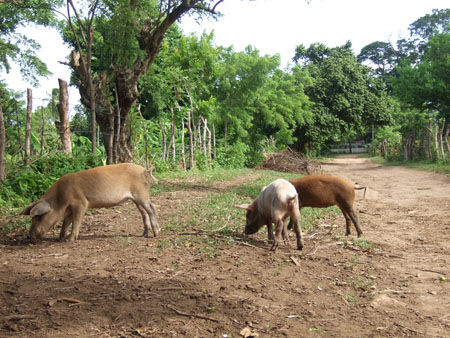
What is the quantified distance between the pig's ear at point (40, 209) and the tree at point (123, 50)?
15.8ft

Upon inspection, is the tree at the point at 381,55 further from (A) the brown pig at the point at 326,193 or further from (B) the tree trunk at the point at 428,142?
(A) the brown pig at the point at 326,193

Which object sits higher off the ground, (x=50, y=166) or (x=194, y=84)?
(x=194, y=84)

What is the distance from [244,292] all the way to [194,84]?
46.9 feet

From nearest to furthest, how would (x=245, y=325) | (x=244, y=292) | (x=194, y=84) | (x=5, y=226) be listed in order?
(x=245, y=325)
(x=244, y=292)
(x=5, y=226)
(x=194, y=84)

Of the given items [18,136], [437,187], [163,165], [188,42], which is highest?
[188,42]

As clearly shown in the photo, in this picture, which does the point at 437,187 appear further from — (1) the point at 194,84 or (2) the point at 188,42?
(2) the point at 188,42

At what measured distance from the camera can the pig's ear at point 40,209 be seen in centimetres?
555

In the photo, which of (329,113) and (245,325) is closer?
(245,325)

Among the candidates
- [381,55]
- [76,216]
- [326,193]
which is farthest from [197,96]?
[381,55]

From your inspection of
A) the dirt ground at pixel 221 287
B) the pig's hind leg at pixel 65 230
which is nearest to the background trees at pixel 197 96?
the pig's hind leg at pixel 65 230

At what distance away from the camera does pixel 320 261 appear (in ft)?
18.0

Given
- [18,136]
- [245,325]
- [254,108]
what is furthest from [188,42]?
[245,325]

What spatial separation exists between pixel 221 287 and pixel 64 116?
23.3 feet

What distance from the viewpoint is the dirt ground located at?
3420mm
